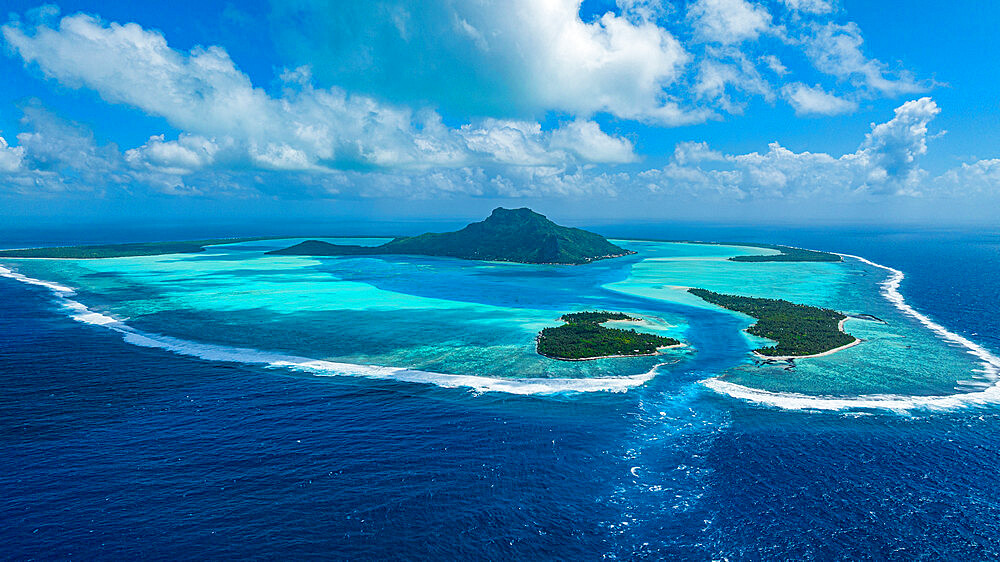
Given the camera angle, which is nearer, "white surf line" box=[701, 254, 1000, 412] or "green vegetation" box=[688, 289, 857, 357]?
"white surf line" box=[701, 254, 1000, 412]

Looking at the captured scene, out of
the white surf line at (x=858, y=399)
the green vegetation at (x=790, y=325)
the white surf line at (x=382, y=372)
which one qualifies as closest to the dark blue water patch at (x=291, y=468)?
the white surf line at (x=382, y=372)

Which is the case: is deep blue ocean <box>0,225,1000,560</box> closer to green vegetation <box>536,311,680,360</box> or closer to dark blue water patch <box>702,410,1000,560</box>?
dark blue water patch <box>702,410,1000,560</box>

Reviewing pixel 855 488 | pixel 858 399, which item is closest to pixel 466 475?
pixel 855 488

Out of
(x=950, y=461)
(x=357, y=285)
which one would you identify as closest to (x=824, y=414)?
(x=950, y=461)

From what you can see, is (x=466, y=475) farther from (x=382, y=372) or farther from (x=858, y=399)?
(x=858, y=399)

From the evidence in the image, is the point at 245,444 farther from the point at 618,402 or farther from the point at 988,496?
the point at 988,496

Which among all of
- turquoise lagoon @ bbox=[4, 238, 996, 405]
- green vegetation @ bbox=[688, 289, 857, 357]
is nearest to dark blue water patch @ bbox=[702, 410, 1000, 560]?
turquoise lagoon @ bbox=[4, 238, 996, 405]
